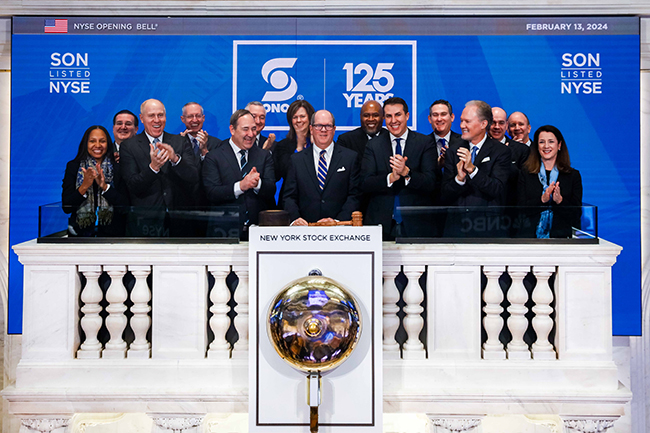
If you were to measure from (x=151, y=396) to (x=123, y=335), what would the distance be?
1.32 ft

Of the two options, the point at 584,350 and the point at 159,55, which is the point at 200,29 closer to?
the point at 159,55

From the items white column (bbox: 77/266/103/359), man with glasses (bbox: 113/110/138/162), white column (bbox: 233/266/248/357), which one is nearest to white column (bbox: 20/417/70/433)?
white column (bbox: 77/266/103/359)

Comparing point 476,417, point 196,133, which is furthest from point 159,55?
point 476,417

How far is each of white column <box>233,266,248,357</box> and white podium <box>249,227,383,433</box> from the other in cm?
27

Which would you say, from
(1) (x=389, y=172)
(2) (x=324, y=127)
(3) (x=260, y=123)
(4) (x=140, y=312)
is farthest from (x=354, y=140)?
(4) (x=140, y=312)

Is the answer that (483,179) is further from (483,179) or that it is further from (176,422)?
(176,422)

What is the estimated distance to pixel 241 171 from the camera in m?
4.62

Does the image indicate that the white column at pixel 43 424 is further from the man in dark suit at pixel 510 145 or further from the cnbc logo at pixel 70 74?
the man in dark suit at pixel 510 145

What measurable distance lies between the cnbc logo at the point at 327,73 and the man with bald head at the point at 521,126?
81 cm

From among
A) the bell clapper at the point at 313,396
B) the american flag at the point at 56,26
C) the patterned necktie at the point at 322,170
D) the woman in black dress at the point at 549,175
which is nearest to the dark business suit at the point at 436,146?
the woman in black dress at the point at 549,175

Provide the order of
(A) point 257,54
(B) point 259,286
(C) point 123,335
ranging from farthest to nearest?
1. (A) point 257,54
2. (C) point 123,335
3. (B) point 259,286

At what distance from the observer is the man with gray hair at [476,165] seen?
14.7 ft

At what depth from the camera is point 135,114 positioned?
15.2ft

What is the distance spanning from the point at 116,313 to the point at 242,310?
25.7 inches
